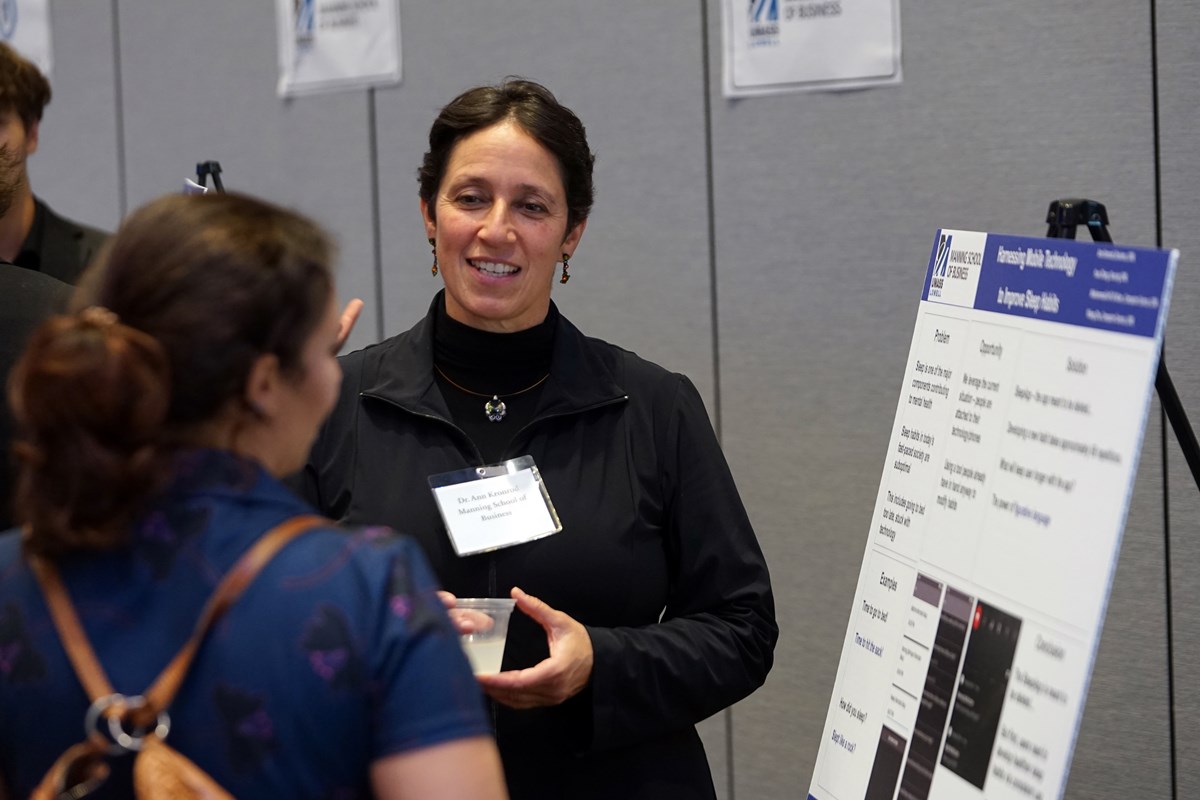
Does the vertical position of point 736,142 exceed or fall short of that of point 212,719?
it exceeds it

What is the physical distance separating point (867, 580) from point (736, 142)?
4.87 ft

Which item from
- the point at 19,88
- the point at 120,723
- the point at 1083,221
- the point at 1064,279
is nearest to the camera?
the point at 120,723

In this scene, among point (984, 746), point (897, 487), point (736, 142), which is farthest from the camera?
point (736, 142)

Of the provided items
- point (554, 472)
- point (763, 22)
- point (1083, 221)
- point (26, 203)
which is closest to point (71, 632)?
point (554, 472)

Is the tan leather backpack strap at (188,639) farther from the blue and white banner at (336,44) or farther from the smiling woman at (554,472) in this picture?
the blue and white banner at (336,44)

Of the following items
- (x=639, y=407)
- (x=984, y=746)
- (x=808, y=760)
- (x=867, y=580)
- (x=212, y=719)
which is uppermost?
(x=639, y=407)

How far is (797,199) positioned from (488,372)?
1.27 m

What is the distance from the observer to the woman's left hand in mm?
1647

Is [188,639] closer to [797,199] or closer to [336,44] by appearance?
[797,199]

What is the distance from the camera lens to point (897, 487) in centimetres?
181

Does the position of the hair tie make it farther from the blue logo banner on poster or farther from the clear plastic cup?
the blue logo banner on poster

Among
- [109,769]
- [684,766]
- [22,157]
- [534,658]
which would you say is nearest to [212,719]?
[109,769]

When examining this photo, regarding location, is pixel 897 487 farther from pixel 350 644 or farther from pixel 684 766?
pixel 350 644

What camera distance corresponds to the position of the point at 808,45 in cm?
288
